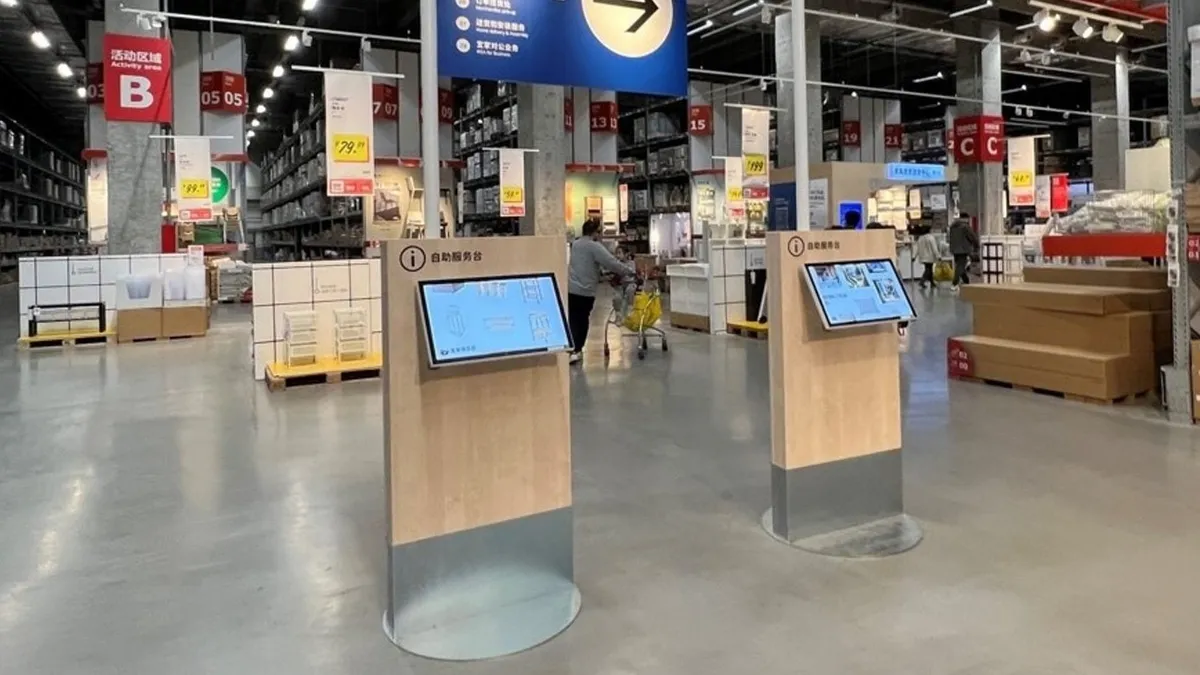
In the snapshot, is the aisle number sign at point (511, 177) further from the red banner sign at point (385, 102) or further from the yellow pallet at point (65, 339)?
the yellow pallet at point (65, 339)

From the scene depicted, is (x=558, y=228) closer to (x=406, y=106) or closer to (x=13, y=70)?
(x=406, y=106)

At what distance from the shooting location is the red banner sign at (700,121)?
19.4 meters

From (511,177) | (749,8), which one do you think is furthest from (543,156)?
(749,8)

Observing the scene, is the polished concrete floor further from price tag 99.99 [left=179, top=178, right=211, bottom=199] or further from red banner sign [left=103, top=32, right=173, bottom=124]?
price tag 99.99 [left=179, top=178, right=211, bottom=199]

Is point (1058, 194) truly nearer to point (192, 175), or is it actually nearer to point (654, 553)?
point (192, 175)

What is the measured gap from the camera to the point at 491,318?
2791 mm

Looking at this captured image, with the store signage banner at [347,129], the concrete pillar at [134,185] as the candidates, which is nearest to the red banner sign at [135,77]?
the concrete pillar at [134,185]

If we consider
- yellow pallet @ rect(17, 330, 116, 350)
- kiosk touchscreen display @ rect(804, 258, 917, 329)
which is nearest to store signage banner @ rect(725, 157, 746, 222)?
yellow pallet @ rect(17, 330, 116, 350)

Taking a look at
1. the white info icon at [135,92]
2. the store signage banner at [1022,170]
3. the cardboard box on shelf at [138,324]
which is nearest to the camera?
the white info icon at [135,92]

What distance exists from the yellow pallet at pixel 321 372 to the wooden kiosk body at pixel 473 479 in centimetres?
528

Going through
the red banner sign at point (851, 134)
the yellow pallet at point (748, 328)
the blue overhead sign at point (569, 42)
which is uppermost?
the red banner sign at point (851, 134)

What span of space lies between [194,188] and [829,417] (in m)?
12.5

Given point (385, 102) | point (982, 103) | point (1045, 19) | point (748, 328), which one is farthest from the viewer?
point (982, 103)

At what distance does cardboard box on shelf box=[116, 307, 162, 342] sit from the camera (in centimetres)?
1116
